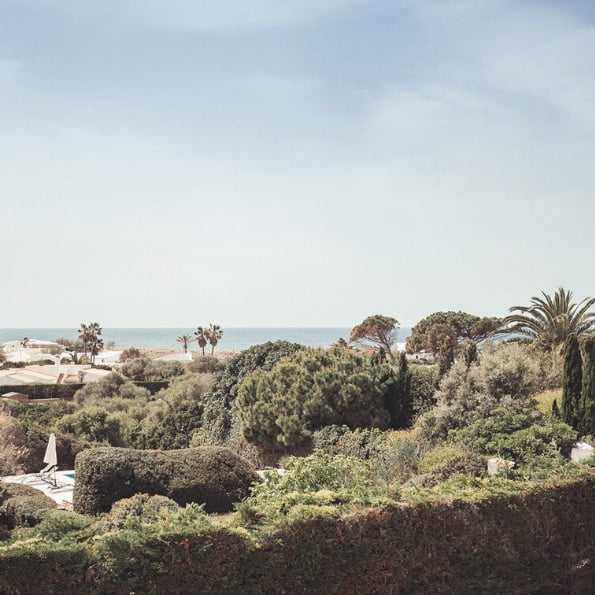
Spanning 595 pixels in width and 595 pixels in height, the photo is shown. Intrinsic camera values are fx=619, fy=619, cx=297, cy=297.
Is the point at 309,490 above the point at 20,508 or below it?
above

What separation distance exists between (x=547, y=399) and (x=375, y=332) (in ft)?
99.2

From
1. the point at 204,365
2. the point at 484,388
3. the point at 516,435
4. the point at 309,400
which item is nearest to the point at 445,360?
the point at 484,388

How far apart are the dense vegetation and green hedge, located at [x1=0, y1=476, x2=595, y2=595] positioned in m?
0.02

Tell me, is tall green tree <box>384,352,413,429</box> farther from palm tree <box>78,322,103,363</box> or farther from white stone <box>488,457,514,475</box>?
palm tree <box>78,322,103,363</box>

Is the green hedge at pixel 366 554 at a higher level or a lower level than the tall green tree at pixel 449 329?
lower

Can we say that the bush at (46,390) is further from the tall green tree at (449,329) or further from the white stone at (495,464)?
the white stone at (495,464)

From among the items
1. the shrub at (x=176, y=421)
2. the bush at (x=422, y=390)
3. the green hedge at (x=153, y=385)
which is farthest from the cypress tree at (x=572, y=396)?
the green hedge at (x=153, y=385)

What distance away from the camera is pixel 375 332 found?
4534cm

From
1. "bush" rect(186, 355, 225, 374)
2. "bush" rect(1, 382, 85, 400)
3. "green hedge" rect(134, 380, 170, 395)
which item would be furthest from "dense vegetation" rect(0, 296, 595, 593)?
"bush" rect(1, 382, 85, 400)

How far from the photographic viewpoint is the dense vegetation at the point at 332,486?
5.62 meters

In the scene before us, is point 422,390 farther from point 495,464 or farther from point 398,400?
point 495,464

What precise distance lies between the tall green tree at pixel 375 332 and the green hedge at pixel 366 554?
3757 cm

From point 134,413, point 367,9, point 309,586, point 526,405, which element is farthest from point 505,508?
point 134,413

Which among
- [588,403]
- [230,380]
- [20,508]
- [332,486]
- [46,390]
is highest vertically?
[588,403]
